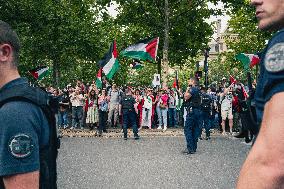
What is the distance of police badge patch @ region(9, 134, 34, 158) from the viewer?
1776 mm

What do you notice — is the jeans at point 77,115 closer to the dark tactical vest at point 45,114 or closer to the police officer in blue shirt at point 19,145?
the dark tactical vest at point 45,114

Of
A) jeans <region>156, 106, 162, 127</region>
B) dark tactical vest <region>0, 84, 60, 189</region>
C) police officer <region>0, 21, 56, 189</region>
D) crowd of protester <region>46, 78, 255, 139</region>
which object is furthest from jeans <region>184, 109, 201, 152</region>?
police officer <region>0, 21, 56, 189</region>

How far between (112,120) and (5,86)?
66.5ft

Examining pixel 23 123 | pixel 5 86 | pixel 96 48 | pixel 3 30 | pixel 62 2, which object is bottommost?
pixel 23 123

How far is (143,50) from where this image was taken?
1714 cm

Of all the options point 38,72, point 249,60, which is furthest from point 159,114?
point 38,72

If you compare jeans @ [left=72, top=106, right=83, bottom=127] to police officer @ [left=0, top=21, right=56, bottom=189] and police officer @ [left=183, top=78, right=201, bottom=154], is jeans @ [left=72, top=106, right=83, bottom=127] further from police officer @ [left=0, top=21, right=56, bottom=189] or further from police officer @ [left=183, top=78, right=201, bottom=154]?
police officer @ [left=0, top=21, right=56, bottom=189]

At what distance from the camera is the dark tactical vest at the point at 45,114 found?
1.88 metres

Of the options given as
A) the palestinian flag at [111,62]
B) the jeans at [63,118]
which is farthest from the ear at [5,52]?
the jeans at [63,118]

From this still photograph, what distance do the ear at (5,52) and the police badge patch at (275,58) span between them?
110 cm

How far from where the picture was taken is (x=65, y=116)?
21078 millimetres

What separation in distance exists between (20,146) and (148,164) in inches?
341

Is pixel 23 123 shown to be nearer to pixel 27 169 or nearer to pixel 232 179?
pixel 27 169

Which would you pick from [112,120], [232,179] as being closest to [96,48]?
[112,120]
